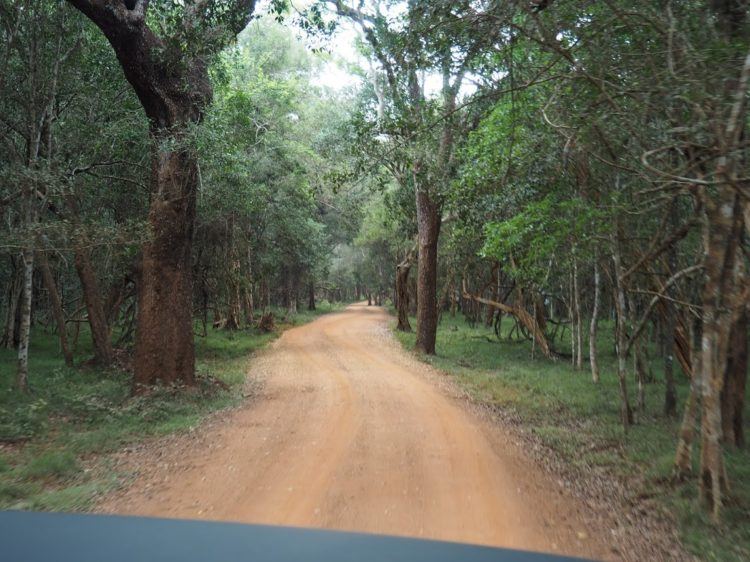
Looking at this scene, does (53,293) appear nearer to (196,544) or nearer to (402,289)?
(196,544)

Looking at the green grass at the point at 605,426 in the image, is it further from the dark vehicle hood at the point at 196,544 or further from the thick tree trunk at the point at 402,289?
the thick tree trunk at the point at 402,289

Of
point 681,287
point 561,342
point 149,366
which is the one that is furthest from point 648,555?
point 561,342

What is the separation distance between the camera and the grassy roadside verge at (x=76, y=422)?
606 centimetres

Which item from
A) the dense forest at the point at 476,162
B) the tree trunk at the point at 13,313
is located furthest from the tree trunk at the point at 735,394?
the tree trunk at the point at 13,313

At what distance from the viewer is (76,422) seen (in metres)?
9.02

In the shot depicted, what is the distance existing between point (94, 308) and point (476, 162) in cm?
975

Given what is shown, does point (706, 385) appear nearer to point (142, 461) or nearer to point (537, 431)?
point (537, 431)

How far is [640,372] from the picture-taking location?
9.72 meters

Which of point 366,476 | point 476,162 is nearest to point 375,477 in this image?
point 366,476

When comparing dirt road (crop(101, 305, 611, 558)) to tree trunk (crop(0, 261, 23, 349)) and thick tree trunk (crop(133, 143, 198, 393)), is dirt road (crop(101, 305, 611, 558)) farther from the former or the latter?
tree trunk (crop(0, 261, 23, 349))

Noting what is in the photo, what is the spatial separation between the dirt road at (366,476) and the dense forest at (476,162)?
5.84 ft

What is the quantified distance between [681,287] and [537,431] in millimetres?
3365

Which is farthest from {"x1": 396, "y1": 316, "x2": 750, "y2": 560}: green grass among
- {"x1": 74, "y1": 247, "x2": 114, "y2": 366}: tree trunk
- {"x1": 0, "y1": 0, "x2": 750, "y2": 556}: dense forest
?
{"x1": 74, "y1": 247, "x2": 114, "y2": 366}: tree trunk

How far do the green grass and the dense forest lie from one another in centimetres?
19
